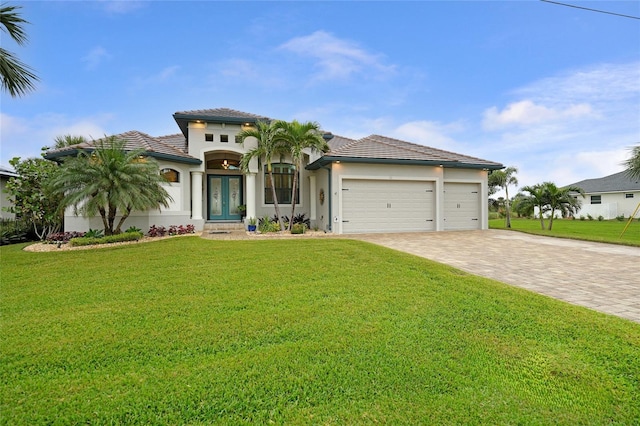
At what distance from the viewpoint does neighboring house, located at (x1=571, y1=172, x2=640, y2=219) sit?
2673 cm

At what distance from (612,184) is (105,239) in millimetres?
41159

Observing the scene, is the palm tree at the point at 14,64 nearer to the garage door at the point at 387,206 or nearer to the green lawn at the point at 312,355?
the green lawn at the point at 312,355

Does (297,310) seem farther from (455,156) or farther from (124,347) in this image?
(455,156)

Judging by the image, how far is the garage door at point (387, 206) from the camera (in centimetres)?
1347

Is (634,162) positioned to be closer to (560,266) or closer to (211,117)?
(560,266)

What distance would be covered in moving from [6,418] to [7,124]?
16.2m

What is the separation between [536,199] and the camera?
17.5 metres

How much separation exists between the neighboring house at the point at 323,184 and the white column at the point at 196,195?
0.05 meters

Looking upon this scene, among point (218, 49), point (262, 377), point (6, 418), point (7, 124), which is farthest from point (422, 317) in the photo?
point (7, 124)

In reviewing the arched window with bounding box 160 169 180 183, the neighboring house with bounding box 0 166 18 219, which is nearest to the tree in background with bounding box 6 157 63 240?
the neighboring house with bounding box 0 166 18 219

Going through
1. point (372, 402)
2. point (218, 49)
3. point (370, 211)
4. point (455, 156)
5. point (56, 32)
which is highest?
point (218, 49)

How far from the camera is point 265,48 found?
16109 millimetres

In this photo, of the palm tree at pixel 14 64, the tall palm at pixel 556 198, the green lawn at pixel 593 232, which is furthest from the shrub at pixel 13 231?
the tall palm at pixel 556 198

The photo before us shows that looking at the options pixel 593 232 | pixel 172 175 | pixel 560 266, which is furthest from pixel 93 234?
pixel 593 232
